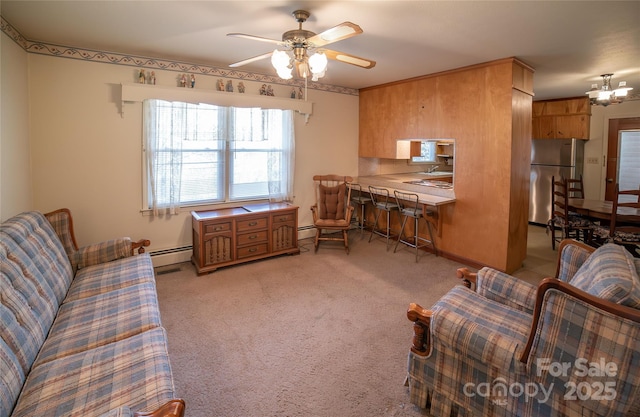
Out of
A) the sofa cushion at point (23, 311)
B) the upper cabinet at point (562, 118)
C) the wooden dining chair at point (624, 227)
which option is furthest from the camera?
the upper cabinet at point (562, 118)

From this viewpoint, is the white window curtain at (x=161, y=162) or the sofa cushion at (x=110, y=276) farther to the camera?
the white window curtain at (x=161, y=162)

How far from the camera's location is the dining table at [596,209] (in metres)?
3.71

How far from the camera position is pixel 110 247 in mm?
2959

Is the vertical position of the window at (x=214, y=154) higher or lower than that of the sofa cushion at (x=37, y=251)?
higher

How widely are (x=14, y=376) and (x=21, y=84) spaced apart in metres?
2.81

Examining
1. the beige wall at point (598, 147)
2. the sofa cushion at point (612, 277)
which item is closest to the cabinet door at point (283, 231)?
the sofa cushion at point (612, 277)

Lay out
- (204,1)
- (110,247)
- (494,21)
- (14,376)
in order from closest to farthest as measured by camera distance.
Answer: (14,376), (204,1), (494,21), (110,247)

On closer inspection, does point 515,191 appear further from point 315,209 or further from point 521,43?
point 315,209

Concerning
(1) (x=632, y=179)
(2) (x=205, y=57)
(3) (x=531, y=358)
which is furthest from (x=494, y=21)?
(1) (x=632, y=179)

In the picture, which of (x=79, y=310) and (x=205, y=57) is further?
(x=205, y=57)

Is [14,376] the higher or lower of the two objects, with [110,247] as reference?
lower

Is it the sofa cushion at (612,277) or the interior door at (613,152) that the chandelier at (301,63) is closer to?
the sofa cushion at (612,277)

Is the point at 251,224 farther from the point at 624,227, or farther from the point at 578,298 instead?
the point at 624,227

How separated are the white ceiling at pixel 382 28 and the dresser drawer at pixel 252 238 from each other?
205 cm
